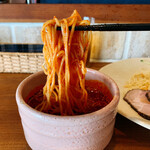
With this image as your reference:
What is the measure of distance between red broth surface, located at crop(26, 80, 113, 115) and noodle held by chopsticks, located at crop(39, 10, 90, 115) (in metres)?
0.02

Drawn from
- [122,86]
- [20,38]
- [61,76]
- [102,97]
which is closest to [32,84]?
[61,76]

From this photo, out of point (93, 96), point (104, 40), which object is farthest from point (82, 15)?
point (93, 96)

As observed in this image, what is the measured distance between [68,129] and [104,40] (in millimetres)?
748

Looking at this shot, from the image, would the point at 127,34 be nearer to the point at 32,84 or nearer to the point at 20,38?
the point at 20,38

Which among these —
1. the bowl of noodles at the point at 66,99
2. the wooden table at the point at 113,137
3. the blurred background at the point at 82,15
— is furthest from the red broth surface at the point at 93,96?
the blurred background at the point at 82,15

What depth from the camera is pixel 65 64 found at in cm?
43

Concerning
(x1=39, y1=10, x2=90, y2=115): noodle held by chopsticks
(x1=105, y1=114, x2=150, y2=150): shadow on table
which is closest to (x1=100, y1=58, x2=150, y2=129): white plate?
(x1=105, y1=114, x2=150, y2=150): shadow on table

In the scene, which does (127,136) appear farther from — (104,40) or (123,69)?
(104,40)

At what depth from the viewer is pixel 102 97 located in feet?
1.60

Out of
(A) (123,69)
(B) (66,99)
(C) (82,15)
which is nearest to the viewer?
(B) (66,99)

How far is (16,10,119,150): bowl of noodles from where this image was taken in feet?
1.10

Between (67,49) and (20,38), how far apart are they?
0.69 m

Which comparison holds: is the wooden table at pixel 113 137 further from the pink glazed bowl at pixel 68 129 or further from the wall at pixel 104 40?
the wall at pixel 104 40

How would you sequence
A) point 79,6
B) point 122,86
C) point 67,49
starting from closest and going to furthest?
1. point 67,49
2. point 122,86
3. point 79,6
